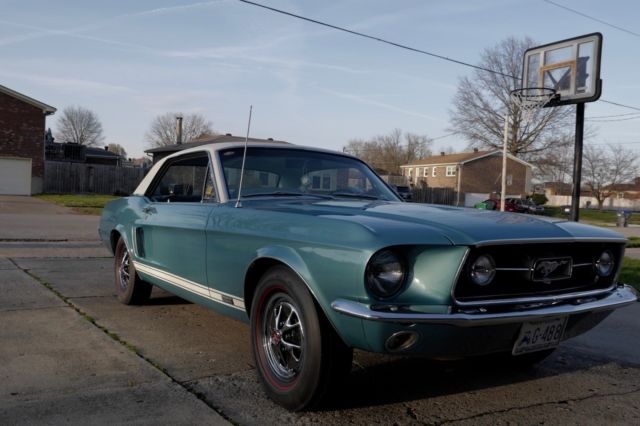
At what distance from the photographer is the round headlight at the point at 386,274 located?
2.69 meters

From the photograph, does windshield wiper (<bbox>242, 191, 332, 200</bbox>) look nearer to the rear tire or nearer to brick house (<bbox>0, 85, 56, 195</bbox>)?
the rear tire

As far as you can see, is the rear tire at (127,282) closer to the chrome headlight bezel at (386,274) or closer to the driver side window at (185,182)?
the driver side window at (185,182)

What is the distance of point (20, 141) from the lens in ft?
98.9

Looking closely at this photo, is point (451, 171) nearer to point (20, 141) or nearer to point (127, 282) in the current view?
point (20, 141)

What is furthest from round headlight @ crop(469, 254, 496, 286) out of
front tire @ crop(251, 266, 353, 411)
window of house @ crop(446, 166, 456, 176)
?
window of house @ crop(446, 166, 456, 176)

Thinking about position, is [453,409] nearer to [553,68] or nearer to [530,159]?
[553,68]

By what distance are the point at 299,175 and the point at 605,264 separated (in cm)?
223

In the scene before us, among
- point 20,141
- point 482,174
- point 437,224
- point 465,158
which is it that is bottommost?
point 437,224

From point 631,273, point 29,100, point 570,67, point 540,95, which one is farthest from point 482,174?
point 631,273

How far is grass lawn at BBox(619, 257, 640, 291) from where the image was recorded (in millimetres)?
8703

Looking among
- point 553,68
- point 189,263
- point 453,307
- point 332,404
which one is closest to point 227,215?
point 189,263

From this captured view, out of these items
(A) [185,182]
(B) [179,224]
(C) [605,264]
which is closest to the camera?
(C) [605,264]

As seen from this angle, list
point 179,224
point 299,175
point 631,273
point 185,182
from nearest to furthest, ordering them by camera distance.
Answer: point 179,224
point 299,175
point 185,182
point 631,273

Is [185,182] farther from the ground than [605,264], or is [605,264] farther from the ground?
[185,182]
